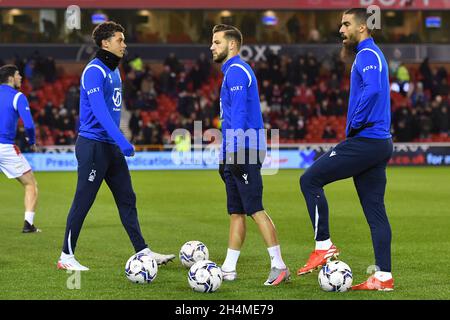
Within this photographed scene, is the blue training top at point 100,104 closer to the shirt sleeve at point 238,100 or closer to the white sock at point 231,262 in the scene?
the shirt sleeve at point 238,100

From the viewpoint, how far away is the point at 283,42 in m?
41.8

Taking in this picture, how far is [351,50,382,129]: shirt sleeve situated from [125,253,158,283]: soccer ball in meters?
2.49

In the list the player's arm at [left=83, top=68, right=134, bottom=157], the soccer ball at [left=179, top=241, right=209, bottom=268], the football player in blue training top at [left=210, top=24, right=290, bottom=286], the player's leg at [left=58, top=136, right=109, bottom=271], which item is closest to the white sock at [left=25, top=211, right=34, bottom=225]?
the player's leg at [left=58, top=136, right=109, bottom=271]

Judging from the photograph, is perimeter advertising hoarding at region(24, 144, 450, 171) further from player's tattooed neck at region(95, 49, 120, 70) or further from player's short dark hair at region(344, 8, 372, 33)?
player's short dark hair at region(344, 8, 372, 33)

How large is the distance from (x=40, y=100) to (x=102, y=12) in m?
5.61

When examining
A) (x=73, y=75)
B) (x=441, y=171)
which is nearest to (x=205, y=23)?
(x=73, y=75)

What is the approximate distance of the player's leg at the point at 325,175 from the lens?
854 cm

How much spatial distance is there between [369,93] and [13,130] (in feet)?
24.0

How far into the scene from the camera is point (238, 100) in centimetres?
889

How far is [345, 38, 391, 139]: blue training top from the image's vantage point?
837 centimetres
